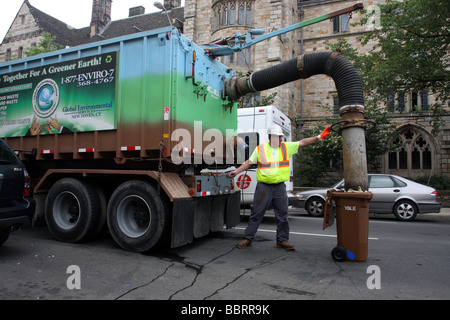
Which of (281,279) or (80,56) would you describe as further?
(80,56)

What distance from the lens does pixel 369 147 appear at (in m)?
18.1

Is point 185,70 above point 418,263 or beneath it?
above

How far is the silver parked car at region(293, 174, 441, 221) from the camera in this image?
33.3 feet

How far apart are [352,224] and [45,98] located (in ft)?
18.4

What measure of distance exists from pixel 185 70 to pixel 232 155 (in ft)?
7.28

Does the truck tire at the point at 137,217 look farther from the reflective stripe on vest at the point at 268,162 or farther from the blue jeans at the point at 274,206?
the reflective stripe on vest at the point at 268,162

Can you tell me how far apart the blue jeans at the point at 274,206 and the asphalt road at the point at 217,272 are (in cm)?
28

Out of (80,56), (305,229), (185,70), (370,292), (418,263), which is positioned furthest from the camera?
(305,229)

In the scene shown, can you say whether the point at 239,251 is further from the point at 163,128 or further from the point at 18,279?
the point at 18,279

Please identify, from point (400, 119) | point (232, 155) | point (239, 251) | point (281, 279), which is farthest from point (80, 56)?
point (400, 119)

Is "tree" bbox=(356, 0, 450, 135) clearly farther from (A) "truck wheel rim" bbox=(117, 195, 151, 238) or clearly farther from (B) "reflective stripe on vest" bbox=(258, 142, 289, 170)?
(A) "truck wheel rim" bbox=(117, 195, 151, 238)

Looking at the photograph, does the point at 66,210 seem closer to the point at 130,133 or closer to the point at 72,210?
the point at 72,210

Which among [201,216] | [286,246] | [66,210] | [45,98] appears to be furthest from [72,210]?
[286,246]

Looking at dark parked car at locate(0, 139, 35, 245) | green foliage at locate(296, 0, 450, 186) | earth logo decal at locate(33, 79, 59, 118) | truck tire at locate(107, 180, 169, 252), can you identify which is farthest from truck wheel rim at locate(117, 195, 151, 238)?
green foliage at locate(296, 0, 450, 186)
